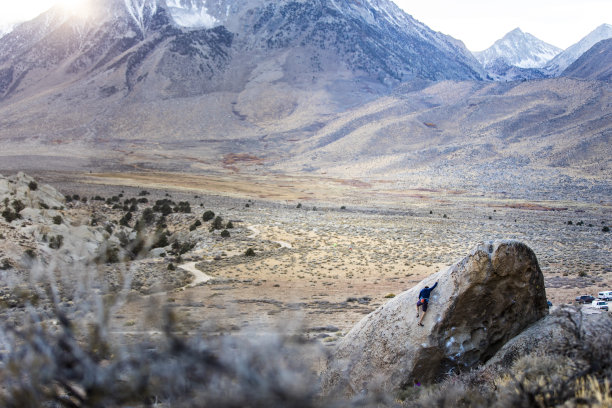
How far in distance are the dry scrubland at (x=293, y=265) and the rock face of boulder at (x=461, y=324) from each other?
2.15 ft

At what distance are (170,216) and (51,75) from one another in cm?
13496

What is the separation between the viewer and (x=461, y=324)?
6.20 m

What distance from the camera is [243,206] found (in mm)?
34875

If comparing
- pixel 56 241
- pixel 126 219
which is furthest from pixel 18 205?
pixel 126 219

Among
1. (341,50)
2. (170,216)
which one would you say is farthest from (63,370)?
(341,50)

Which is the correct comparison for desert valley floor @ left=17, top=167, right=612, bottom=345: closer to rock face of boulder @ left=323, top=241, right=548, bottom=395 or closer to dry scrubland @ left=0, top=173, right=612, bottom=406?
dry scrubland @ left=0, top=173, right=612, bottom=406

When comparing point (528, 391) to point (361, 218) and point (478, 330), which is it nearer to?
point (478, 330)

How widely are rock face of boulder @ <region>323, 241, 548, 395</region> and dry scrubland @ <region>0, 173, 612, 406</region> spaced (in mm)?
656

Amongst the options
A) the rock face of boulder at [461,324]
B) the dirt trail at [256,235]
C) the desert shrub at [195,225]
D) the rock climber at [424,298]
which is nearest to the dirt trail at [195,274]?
the dirt trail at [256,235]

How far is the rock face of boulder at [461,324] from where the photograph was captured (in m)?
6.06

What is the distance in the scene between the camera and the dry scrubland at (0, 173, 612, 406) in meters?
4.54

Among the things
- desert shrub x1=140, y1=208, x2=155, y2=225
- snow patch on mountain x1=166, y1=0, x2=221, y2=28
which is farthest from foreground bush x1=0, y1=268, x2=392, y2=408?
snow patch on mountain x1=166, y1=0, x2=221, y2=28

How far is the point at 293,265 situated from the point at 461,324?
1215 centimetres

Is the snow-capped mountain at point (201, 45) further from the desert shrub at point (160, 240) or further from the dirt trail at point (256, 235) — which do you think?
the desert shrub at point (160, 240)
